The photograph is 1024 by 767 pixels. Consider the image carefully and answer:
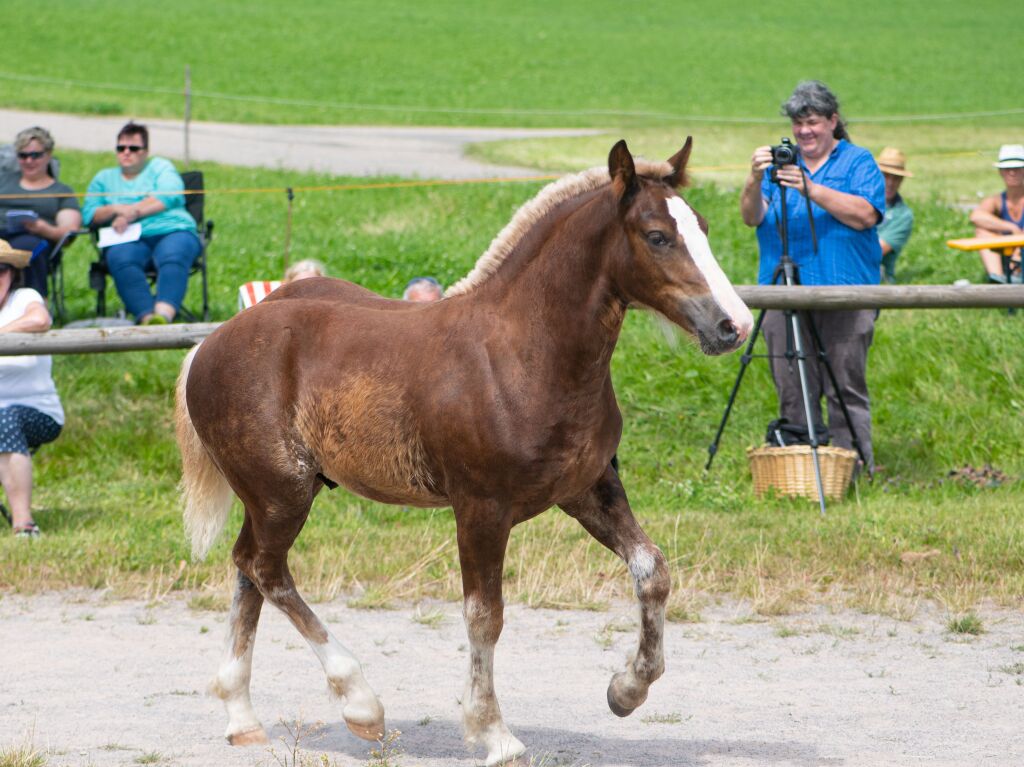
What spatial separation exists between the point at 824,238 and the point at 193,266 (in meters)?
5.50

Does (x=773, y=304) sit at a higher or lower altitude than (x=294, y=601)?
higher

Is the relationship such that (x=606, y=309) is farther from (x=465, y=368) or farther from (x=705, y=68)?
(x=705, y=68)

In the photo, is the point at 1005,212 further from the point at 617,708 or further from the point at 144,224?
the point at 617,708

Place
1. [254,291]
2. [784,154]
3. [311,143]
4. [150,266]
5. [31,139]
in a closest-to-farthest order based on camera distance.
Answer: [784,154], [254,291], [31,139], [150,266], [311,143]

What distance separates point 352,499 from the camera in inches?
352

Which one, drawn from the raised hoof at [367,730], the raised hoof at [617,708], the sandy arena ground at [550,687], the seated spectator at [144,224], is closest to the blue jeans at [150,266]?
the seated spectator at [144,224]

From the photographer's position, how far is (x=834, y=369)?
8.83m

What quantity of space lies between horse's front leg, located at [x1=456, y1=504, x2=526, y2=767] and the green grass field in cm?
228

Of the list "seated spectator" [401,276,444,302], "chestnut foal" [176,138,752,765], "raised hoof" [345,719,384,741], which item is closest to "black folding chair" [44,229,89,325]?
"seated spectator" [401,276,444,302]

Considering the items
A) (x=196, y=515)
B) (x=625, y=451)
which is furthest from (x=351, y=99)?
(x=196, y=515)

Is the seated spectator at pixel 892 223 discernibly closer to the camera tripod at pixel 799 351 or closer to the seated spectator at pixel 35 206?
the camera tripod at pixel 799 351

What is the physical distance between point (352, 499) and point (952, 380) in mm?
4232

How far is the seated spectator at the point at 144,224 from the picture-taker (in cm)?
1120

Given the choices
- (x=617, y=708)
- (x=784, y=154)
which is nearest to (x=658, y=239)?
(x=617, y=708)
